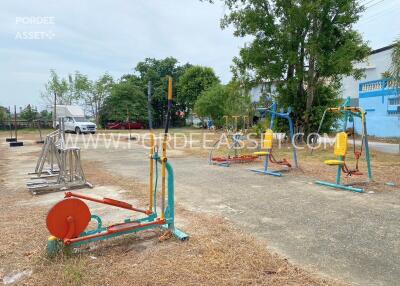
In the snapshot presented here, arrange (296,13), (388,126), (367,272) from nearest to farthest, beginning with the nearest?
1. (367,272)
2. (296,13)
3. (388,126)

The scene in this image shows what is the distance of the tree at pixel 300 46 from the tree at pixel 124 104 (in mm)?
22464

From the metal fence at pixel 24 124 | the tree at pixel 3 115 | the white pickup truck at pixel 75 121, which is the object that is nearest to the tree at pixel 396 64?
the white pickup truck at pixel 75 121

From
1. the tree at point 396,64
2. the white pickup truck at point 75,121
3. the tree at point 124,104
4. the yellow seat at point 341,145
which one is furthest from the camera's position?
the tree at point 124,104

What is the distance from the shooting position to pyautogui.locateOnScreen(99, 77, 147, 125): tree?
35.5 metres

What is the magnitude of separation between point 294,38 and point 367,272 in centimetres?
1166

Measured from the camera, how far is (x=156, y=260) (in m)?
3.28

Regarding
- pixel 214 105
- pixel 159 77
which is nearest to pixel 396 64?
pixel 214 105

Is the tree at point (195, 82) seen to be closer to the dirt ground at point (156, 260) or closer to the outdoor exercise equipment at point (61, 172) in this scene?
the outdoor exercise equipment at point (61, 172)

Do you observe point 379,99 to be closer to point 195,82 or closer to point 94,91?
point 195,82

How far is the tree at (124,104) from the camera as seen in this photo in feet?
117

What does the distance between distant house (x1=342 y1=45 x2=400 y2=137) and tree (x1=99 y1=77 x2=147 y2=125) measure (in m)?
22.1

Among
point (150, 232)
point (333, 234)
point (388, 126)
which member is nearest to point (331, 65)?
point (388, 126)

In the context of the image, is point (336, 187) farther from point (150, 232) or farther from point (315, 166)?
point (150, 232)

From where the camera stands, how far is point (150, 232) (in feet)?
13.3
